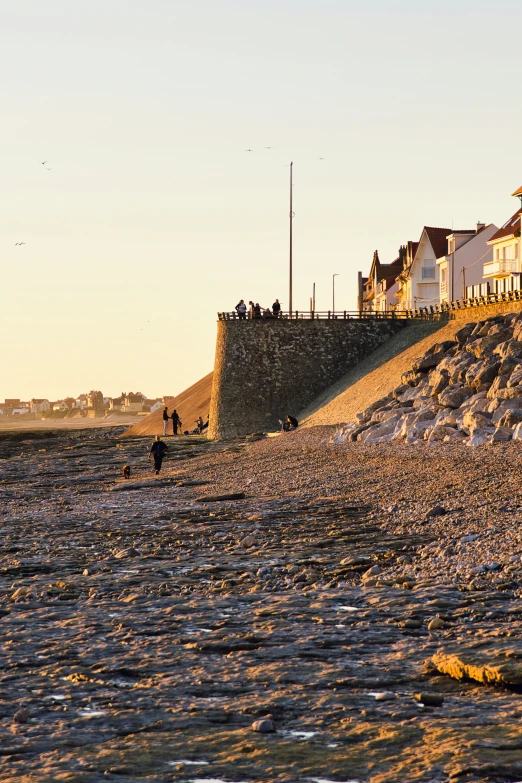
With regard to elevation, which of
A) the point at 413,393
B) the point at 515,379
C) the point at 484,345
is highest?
the point at 484,345

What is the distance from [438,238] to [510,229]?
19639 mm

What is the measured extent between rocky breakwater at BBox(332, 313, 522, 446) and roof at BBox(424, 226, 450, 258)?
128 ft

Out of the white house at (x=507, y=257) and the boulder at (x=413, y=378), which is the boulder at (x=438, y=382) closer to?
the boulder at (x=413, y=378)

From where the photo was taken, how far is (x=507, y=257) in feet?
215

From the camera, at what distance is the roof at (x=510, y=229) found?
63250 millimetres

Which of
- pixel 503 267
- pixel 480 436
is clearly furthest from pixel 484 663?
pixel 503 267

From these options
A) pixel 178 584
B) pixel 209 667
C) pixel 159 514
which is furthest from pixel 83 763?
pixel 159 514

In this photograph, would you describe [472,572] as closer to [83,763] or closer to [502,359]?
[83,763]

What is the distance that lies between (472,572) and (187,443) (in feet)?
118

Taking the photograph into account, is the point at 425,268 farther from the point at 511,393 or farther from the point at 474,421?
the point at 474,421

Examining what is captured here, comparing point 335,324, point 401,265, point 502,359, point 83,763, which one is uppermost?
point 401,265

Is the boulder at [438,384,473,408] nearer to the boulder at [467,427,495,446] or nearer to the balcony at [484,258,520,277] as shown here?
the boulder at [467,427,495,446]

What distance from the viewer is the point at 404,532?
16.6 meters

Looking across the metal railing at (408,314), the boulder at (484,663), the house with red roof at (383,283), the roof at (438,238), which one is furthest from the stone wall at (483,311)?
the house with red roof at (383,283)
